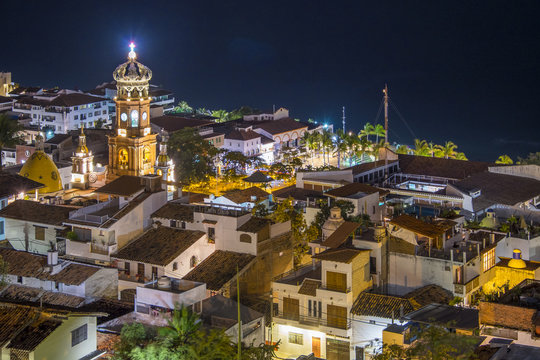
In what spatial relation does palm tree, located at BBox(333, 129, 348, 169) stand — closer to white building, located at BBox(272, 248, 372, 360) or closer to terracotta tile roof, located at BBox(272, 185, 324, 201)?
terracotta tile roof, located at BBox(272, 185, 324, 201)

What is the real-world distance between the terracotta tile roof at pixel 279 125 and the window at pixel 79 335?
43.4 meters

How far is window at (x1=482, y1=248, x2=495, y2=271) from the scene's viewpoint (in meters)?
29.3

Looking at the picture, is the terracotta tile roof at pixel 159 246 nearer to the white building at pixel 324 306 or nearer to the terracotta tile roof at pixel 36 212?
the terracotta tile roof at pixel 36 212

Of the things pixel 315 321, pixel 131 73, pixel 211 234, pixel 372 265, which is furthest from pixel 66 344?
pixel 131 73

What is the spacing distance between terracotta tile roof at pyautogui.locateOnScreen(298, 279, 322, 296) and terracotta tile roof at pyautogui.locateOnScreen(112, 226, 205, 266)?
15.5ft

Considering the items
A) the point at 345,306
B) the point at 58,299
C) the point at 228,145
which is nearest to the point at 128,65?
the point at 228,145

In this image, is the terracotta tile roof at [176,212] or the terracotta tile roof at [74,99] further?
the terracotta tile roof at [74,99]

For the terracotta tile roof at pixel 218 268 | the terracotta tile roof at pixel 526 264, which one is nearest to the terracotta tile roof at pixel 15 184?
the terracotta tile roof at pixel 218 268

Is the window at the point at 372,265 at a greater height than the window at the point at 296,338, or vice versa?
the window at the point at 372,265

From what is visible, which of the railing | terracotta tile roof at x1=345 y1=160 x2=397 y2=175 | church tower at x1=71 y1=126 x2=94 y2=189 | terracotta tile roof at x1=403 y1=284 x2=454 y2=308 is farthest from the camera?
church tower at x1=71 y1=126 x2=94 y2=189

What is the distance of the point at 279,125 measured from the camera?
6925 centimetres

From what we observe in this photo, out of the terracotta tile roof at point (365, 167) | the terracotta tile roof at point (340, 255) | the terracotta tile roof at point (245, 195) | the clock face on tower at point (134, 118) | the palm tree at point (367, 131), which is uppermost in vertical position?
the clock face on tower at point (134, 118)

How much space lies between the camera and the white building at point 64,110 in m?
70.9

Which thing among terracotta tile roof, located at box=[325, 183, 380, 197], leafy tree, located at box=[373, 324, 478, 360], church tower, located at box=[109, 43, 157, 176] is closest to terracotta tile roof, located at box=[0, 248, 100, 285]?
terracotta tile roof, located at box=[325, 183, 380, 197]
